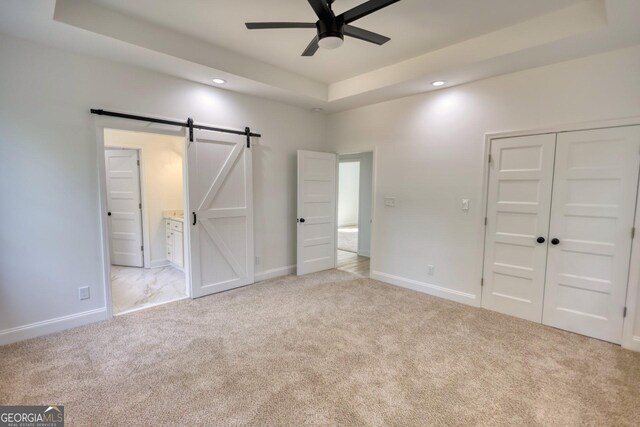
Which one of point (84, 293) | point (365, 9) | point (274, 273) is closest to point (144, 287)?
point (84, 293)

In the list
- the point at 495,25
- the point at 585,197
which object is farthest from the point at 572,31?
the point at 585,197

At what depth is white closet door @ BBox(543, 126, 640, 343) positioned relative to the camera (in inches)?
106

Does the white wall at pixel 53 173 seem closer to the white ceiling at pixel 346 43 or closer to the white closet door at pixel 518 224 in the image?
the white ceiling at pixel 346 43

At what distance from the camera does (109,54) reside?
2.91 m

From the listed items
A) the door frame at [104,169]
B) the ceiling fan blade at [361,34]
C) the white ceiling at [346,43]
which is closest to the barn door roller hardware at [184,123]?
the door frame at [104,169]

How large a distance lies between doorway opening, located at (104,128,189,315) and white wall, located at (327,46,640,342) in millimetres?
3169

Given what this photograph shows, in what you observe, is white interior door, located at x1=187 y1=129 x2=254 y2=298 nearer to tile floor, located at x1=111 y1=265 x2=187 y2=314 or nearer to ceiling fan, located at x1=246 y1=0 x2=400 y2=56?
tile floor, located at x1=111 y1=265 x2=187 y2=314

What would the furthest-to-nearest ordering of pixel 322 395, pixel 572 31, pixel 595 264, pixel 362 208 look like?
pixel 362 208
pixel 595 264
pixel 572 31
pixel 322 395

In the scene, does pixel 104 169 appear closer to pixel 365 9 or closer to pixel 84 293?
pixel 84 293

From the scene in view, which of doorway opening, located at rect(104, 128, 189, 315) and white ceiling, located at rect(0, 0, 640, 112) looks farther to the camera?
doorway opening, located at rect(104, 128, 189, 315)

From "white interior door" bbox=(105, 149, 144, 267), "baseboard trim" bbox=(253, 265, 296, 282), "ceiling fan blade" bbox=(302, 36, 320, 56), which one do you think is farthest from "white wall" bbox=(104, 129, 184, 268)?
"ceiling fan blade" bbox=(302, 36, 320, 56)

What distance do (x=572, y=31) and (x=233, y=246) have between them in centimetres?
421

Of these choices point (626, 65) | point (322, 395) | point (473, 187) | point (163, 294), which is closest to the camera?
point (322, 395)

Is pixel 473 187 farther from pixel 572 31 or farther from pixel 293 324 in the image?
pixel 293 324
